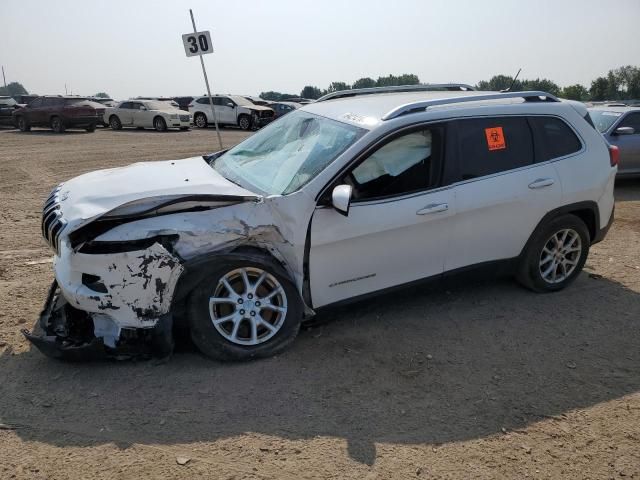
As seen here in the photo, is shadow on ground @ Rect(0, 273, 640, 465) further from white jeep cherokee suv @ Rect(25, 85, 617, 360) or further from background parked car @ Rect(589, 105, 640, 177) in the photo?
background parked car @ Rect(589, 105, 640, 177)

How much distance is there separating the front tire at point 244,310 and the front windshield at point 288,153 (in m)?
0.61

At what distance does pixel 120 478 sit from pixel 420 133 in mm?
3037

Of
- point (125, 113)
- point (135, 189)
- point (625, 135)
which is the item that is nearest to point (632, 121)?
point (625, 135)

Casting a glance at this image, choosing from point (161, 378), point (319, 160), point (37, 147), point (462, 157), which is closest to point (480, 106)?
point (462, 157)

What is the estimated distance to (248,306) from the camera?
3.71 metres

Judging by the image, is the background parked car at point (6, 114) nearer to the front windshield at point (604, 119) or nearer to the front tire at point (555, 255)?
the front windshield at point (604, 119)

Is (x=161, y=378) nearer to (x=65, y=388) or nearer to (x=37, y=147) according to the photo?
(x=65, y=388)

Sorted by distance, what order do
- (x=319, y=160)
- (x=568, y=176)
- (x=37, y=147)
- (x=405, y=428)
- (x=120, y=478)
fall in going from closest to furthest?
(x=120, y=478) → (x=405, y=428) → (x=319, y=160) → (x=568, y=176) → (x=37, y=147)

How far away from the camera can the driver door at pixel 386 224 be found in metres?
3.83

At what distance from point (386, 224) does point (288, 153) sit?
1.01 m

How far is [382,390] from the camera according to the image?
345 centimetres

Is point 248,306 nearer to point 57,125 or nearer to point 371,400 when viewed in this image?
point 371,400

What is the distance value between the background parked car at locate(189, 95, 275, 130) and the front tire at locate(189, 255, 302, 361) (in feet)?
77.1

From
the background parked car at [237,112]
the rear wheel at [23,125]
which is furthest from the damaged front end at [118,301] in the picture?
the rear wheel at [23,125]
